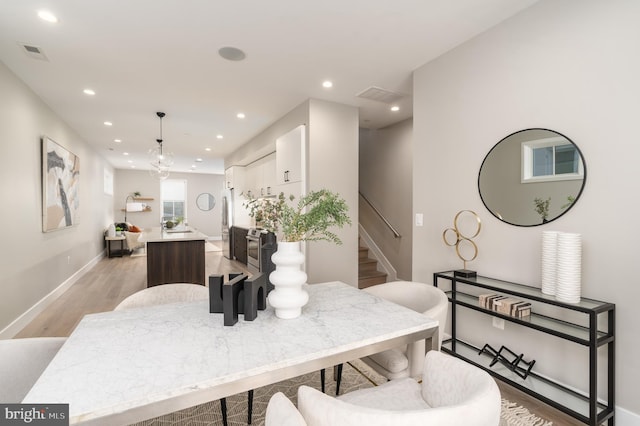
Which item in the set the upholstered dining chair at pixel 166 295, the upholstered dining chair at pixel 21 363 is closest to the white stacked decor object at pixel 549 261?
the upholstered dining chair at pixel 166 295

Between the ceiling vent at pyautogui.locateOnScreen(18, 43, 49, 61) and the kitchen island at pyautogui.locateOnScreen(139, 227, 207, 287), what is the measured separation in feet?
7.61

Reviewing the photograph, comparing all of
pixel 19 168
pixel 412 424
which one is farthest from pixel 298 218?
pixel 19 168

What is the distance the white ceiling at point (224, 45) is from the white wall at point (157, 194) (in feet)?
21.9

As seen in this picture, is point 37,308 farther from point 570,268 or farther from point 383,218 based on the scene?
point 570,268

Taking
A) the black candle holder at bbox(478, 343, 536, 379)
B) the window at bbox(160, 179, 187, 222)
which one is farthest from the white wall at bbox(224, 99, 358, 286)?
the window at bbox(160, 179, 187, 222)

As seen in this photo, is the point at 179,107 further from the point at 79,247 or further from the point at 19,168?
the point at 79,247

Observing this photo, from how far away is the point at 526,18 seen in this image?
87.0 inches

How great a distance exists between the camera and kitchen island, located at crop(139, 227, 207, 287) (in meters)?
4.41

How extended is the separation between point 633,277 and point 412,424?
1.83m

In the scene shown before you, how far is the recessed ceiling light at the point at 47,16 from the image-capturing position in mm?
2246

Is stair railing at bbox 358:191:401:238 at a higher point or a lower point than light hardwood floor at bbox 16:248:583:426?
higher

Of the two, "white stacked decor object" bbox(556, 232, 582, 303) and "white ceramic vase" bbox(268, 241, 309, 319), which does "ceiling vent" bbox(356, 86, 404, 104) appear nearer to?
"white stacked decor object" bbox(556, 232, 582, 303)

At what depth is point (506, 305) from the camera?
210cm

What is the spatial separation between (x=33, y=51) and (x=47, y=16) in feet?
2.49
